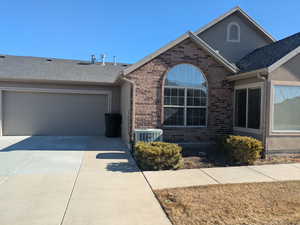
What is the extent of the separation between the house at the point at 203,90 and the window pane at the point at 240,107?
4cm

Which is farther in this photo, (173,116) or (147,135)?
(173,116)

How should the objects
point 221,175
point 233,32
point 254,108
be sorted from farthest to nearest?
point 233,32 → point 254,108 → point 221,175

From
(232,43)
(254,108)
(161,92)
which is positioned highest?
(232,43)

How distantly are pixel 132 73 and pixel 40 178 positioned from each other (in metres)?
4.76

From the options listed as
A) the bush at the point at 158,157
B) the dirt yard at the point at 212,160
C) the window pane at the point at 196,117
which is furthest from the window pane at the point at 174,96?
the bush at the point at 158,157

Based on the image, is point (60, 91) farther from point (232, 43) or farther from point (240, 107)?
point (232, 43)

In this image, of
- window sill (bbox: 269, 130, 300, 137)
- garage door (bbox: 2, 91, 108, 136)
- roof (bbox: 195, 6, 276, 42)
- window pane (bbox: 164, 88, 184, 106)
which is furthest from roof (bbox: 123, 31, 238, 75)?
garage door (bbox: 2, 91, 108, 136)

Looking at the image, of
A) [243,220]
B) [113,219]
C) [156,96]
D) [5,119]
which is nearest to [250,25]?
[156,96]

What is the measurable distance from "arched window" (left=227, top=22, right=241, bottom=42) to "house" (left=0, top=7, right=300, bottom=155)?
5 cm

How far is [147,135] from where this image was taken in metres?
7.80

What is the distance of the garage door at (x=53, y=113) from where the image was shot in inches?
481

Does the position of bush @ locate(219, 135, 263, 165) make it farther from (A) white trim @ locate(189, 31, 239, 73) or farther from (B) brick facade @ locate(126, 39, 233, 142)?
(A) white trim @ locate(189, 31, 239, 73)

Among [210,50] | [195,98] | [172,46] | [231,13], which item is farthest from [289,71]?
[231,13]

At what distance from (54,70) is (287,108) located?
12576 mm
